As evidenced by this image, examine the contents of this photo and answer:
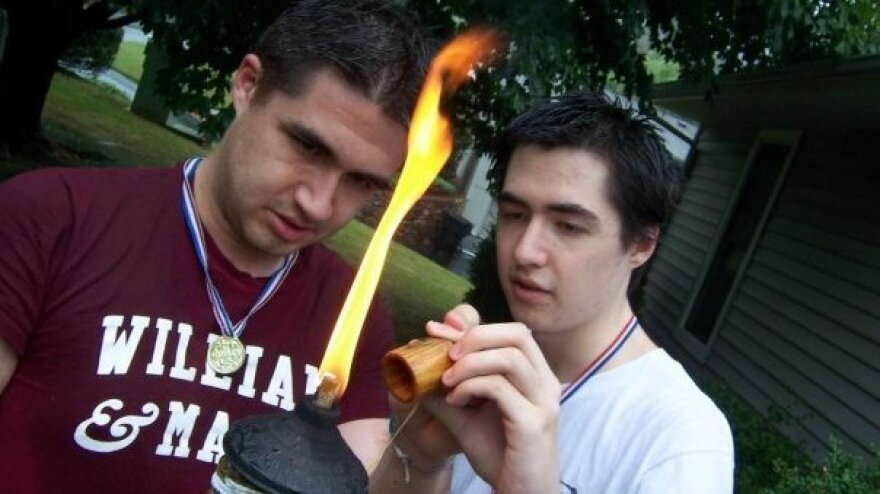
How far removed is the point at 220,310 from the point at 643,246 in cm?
131

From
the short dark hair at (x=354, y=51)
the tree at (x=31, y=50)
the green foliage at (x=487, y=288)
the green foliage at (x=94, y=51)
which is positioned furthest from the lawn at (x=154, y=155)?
the short dark hair at (x=354, y=51)

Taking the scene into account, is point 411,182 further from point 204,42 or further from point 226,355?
point 204,42

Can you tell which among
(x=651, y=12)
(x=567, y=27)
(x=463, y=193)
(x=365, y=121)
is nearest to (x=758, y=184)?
(x=651, y=12)

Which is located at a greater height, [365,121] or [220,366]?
[365,121]

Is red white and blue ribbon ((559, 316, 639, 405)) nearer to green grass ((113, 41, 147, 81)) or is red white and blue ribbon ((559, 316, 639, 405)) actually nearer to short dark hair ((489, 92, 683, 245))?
short dark hair ((489, 92, 683, 245))

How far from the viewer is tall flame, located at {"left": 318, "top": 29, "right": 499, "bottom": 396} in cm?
126

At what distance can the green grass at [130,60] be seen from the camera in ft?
91.6

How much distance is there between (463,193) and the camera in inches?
1027

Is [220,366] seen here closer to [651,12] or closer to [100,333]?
[100,333]

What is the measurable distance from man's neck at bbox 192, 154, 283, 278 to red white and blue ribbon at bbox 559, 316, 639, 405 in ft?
2.80

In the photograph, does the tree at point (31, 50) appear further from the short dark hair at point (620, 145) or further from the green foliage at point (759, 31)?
the short dark hair at point (620, 145)

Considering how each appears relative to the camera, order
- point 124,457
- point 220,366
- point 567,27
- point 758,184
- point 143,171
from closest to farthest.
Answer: point 124,457
point 220,366
point 143,171
point 567,27
point 758,184

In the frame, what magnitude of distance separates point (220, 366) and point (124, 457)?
29 centimetres

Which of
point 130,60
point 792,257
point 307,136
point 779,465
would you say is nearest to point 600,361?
point 307,136
